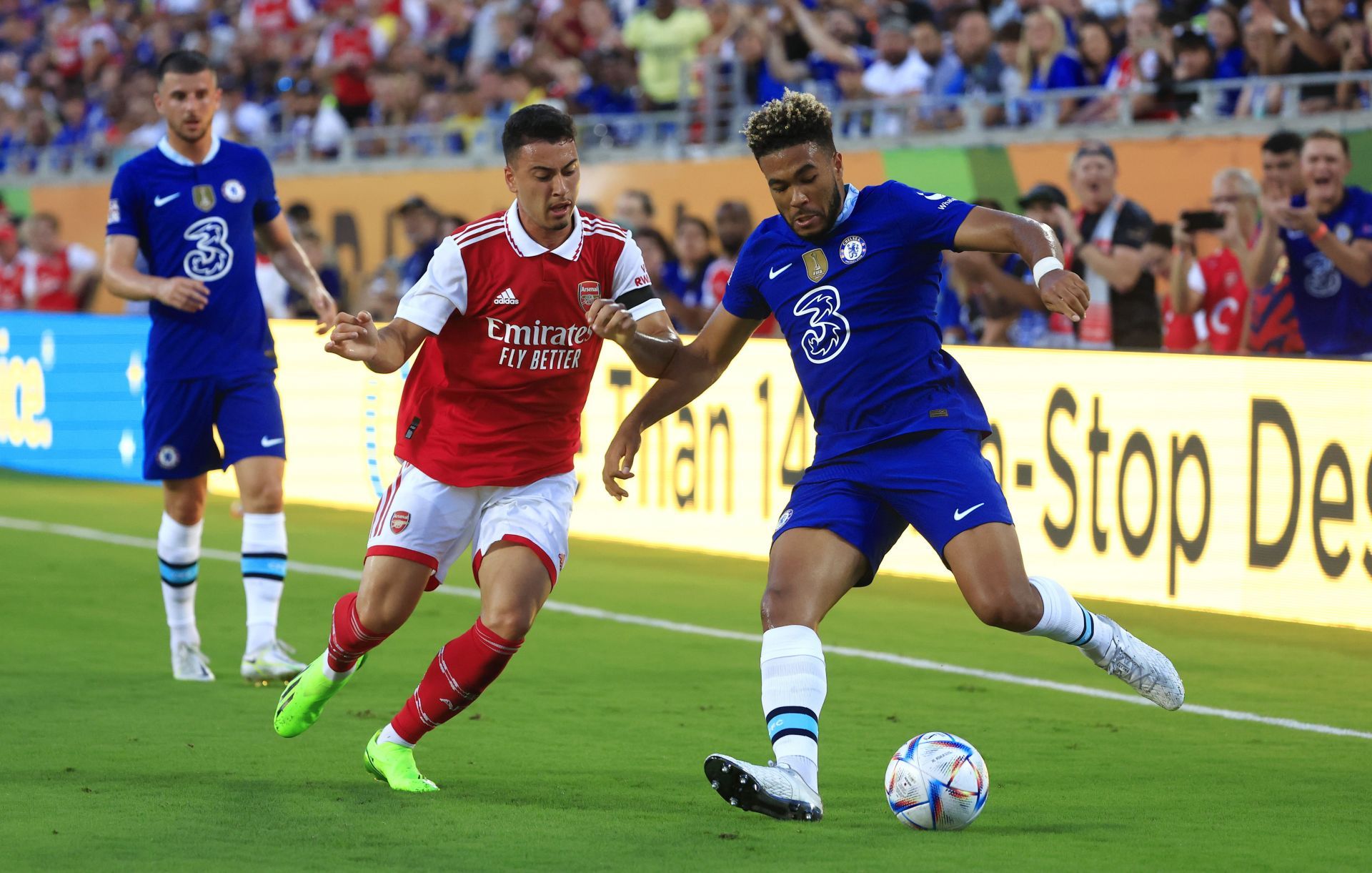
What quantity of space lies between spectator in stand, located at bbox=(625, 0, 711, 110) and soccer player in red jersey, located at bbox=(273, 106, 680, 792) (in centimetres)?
1219

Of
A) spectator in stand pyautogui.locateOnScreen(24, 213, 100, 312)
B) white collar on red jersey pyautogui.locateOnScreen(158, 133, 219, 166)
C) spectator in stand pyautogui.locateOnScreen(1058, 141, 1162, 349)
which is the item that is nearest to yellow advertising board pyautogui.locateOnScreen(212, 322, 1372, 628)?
spectator in stand pyautogui.locateOnScreen(1058, 141, 1162, 349)

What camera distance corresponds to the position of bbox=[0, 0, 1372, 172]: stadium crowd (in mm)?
13398

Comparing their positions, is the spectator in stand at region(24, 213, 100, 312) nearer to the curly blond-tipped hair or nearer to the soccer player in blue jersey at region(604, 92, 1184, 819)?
the soccer player in blue jersey at region(604, 92, 1184, 819)

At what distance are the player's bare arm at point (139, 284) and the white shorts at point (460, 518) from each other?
193 centimetres

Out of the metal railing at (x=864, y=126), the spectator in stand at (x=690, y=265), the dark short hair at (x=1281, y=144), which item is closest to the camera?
the dark short hair at (x=1281, y=144)

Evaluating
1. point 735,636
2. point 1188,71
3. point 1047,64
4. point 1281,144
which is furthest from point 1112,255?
point 735,636

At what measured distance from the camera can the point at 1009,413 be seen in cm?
1104

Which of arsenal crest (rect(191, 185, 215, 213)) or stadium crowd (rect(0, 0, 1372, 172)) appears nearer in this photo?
arsenal crest (rect(191, 185, 215, 213))

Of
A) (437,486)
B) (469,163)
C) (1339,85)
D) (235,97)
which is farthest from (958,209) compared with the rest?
(235,97)

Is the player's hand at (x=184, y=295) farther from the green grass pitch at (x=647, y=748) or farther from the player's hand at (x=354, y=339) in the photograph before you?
the player's hand at (x=354, y=339)

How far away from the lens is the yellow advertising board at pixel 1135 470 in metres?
9.52

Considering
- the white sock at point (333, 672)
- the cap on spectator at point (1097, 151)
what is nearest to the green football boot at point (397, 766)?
the white sock at point (333, 672)

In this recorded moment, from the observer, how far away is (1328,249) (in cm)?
1027

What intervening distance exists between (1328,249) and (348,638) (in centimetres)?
640
